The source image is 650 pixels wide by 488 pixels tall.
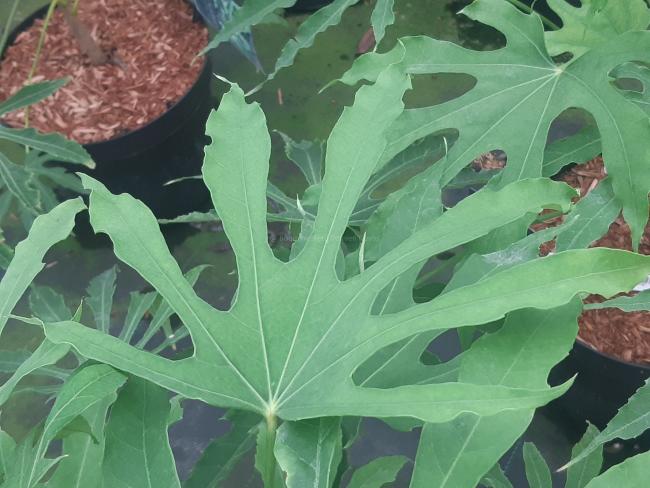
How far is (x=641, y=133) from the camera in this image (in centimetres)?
71

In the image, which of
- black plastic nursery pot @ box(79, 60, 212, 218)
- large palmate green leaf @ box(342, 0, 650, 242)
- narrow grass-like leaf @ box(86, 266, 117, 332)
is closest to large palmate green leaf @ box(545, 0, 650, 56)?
large palmate green leaf @ box(342, 0, 650, 242)

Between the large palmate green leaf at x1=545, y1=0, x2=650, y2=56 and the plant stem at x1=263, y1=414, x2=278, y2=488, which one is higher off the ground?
the large palmate green leaf at x1=545, y1=0, x2=650, y2=56

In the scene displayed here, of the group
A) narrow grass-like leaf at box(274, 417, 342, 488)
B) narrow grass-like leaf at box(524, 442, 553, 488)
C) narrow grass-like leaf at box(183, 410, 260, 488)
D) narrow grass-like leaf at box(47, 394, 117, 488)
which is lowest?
narrow grass-like leaf at box(524, 442, 553, 488)

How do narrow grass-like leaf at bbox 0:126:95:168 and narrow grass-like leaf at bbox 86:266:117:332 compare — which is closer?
narrow grass-like leaf at bbox 86:266:117:332

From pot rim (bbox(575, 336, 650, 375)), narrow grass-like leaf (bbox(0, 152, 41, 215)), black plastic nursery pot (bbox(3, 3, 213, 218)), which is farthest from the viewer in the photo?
black plastic nursery pot (bbox(3, 3, 213, 218))

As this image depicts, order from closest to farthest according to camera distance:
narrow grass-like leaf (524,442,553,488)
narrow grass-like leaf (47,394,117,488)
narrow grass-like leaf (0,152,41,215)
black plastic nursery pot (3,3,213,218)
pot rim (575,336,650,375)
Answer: narrow grass-like leaf (47,394,117,488) < narrow grass-like leaf (524,442,553,488) < pot rim (575,336,650,375) < narrow grass-like leaf (0,152,41,215) < black plastic nursery pot (3,3,213,218)

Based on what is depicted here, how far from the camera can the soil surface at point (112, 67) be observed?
147cm

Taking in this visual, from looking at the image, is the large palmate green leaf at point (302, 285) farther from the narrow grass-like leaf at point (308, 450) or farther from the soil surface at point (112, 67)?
the soil surface at point (112, 67)

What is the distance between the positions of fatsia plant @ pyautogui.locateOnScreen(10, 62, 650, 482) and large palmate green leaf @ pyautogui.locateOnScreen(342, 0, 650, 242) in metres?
0.18

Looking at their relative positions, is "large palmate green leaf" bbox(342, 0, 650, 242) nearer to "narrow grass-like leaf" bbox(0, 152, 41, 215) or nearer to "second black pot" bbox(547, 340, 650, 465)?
"second black pot" bbox(547, 340, 650, 465)

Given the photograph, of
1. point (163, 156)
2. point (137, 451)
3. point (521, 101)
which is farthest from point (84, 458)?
point (163, 156)

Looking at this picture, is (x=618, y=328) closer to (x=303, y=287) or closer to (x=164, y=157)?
(x=303, y=287)

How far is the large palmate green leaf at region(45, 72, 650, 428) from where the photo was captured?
0.52m

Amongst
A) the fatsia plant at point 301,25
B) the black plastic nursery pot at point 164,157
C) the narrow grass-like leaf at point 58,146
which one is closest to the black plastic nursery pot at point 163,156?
the black plastic nursery pot at point 164,157
